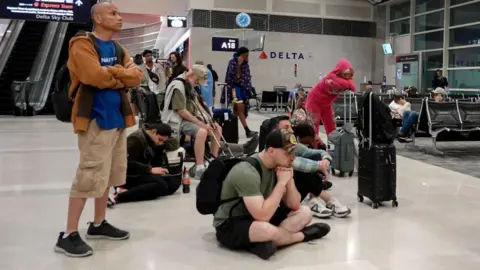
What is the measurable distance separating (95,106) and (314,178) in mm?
1769

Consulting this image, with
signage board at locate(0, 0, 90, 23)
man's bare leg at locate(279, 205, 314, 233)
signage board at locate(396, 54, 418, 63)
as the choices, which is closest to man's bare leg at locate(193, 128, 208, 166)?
man's bare leg at locate(279, 205, 314, 233)

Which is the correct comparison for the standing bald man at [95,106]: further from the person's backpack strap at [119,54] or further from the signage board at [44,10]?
the signage board at [44,10]

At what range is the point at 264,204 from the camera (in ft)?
10.2

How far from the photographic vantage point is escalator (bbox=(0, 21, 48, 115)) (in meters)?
15.8

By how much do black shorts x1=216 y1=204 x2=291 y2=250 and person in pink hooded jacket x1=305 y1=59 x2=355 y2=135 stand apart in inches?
112

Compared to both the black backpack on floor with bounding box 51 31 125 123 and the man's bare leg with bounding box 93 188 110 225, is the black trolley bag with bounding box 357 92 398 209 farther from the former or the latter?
the black backpack on floor with bounding box 51 31 125 123

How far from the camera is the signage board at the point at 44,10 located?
13.7 meters

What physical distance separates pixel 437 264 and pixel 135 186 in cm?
283

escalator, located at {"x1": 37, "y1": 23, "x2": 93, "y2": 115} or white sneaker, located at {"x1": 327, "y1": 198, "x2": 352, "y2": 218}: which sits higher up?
escalator, located at {"x1": 37, "y1": 23, "x2": 93, "y2": 115}

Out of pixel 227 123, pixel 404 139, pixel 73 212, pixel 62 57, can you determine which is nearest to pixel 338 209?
pixel 73 212

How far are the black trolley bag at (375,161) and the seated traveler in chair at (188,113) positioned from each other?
1.83 m

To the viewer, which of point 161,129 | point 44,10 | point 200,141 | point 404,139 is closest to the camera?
point 161,129

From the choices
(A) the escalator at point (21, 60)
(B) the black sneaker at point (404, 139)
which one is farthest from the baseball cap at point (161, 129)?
(A) the escalator at point (21, 60)

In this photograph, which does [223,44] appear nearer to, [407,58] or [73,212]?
[407,58]
